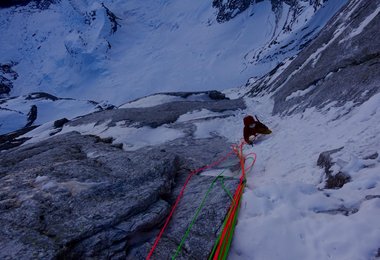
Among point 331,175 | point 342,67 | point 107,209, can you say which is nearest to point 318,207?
point 331,175

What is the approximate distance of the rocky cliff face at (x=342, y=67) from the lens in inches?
290

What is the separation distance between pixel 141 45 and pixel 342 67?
54122 millimetres

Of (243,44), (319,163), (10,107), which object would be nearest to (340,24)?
(319,163)

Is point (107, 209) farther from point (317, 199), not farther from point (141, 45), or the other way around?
point (141, 45)

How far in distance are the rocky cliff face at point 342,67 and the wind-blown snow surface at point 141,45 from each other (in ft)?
105

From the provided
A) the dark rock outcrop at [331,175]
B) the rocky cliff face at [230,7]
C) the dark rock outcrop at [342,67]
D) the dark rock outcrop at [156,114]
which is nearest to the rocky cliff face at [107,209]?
the dark rock outcrop at [331,175]

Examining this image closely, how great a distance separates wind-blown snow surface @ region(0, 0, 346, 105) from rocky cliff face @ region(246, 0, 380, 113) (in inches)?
1265

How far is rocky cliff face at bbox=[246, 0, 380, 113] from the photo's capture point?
7.36 meters

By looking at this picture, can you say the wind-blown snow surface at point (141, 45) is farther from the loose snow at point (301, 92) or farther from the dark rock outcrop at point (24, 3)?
the loose snow at point (301, 92)

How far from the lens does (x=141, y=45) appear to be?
59.2 meters

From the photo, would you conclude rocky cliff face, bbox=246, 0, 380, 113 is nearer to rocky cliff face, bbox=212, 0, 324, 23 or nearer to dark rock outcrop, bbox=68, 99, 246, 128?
dark rock outcrop, bbox=68, 99, 246, 128

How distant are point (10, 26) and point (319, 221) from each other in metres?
73.5

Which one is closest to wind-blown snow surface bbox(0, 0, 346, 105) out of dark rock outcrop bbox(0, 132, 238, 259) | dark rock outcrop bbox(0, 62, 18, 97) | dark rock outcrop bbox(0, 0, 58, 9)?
dark rock outcrop bbox(0, 62, 18, 97)

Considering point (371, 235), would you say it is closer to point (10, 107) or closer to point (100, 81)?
point (10, 107)
